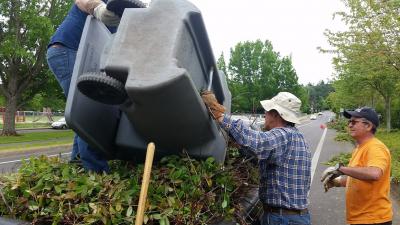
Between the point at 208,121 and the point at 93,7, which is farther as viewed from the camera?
the point at 93,7

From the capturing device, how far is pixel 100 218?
2.17 meters

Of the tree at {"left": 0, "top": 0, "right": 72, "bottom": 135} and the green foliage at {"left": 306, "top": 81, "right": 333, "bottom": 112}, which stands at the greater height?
the tree at {"left": 0, "top": 0, "right": 72, "bottom": 135}

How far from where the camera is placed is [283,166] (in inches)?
124

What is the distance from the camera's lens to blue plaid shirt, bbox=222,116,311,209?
10.1 ft

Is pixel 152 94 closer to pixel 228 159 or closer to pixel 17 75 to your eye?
pixel 228 159

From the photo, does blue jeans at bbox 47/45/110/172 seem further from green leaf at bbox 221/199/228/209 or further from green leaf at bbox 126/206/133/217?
green leaf at bbox 221/199/228/209

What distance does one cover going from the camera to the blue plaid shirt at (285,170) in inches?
121

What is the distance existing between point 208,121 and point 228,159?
898 mm

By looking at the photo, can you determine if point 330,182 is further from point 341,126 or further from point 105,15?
point 341,126

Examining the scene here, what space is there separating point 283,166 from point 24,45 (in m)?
20.6

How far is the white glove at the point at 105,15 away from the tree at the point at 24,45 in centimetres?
1824

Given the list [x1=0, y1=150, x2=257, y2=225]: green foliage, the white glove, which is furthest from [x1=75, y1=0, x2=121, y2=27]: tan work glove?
[x1=0, y1=150, x2=257, y2=225]: green foliage

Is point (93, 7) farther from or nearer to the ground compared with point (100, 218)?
farther from the ground

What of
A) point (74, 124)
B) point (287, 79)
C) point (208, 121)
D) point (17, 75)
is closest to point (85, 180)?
point (74, 124)
